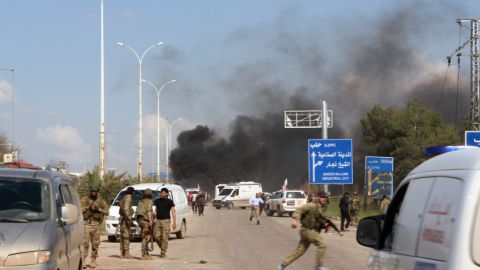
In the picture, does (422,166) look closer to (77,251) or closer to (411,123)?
(77,251)

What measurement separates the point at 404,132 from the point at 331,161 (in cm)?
4920

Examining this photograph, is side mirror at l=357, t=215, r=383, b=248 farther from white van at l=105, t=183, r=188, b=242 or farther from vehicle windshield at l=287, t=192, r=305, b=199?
vehicle windshield at l=287, t=192, r=305, b=199

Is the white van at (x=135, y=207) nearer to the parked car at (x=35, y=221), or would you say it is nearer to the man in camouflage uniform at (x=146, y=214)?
the man in camouflage uniform at (x=146, y=214)

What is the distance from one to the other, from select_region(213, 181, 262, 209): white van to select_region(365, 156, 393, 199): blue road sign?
33.7 m

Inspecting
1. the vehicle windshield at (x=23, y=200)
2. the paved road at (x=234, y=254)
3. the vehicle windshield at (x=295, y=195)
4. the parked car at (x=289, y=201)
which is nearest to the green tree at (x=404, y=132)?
the parked car at (x=289, y=201)

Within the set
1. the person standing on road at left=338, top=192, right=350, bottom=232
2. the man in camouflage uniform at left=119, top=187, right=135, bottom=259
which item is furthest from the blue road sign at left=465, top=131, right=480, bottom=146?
the man in camouflage uniform at left=119, top=187, right=135, bottom=259

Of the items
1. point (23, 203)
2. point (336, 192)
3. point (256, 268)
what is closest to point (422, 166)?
point (23, 203)

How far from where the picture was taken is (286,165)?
10025 cm

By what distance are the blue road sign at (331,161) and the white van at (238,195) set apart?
32287 mm

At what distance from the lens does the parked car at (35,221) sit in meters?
8.27

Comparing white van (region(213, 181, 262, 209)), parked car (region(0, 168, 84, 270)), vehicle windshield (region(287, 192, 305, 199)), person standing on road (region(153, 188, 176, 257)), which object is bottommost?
white van (region(213, 181, 262, 209))

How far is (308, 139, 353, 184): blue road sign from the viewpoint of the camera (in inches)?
1671

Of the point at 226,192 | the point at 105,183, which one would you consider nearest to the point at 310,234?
the point at 105,183

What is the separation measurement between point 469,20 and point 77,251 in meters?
40.2
